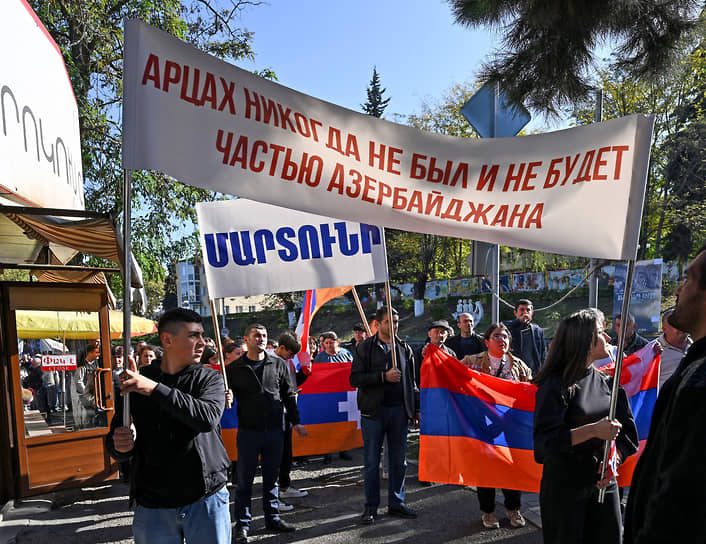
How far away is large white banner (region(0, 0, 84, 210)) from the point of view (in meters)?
3.96

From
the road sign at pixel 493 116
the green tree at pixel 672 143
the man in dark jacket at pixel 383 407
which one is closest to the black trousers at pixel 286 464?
the man in dark jacket at pixel 383 407

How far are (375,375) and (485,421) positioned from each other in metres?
1.12

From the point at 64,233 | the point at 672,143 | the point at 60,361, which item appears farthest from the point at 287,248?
the point at 672,143

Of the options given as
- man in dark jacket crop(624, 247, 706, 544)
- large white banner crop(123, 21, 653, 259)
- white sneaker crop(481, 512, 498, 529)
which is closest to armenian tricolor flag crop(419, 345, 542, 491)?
white sneaker crop(481, 512, 498, 529)

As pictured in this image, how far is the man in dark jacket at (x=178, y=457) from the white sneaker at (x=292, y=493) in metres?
3.91

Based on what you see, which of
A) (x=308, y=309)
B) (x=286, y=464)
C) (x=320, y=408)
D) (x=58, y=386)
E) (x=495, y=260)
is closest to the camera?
(x=495, y=260)

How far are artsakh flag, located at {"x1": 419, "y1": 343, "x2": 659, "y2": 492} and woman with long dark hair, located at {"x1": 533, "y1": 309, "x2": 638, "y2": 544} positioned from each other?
6.11 ft

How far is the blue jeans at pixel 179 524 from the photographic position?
295 centimetres

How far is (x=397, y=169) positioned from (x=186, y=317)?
1373 millimetres

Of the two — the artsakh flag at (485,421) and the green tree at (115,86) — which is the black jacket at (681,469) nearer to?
the artsakh flag at (485,421)

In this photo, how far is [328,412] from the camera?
8.15 meters

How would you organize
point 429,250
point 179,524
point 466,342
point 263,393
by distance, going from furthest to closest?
point 429,250 → point 466,342 → point 263,393 → point 179,524

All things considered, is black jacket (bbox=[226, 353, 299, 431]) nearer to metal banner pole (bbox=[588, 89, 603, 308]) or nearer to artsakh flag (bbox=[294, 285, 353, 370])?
artsakh flag (bbox=[294, 285, 353, 370])

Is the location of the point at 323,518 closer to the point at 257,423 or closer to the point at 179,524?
the point at 257,423
